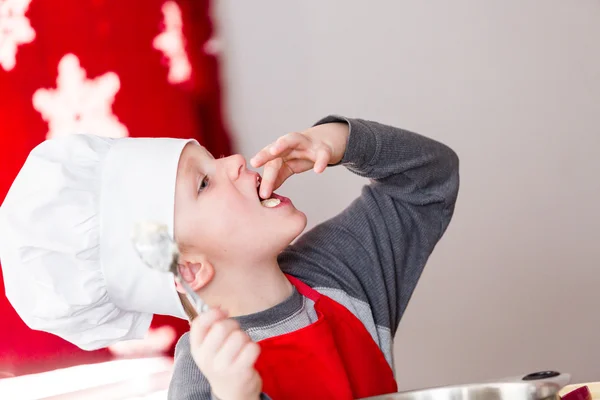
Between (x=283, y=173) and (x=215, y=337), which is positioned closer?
(x=215, y=337)

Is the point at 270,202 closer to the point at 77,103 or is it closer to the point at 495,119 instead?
the point at 77,103

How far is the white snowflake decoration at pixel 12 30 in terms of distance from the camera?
138 centimetres

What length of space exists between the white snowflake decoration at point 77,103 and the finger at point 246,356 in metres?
0.91

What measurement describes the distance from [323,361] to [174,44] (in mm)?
916

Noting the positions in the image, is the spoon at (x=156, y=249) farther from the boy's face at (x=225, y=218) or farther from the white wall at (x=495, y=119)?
the white wall at (x=495, y=119)

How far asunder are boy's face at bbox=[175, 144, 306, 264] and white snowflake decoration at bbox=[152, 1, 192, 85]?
2.31 feet

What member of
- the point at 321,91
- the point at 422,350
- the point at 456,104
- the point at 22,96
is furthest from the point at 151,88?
the point at 422,350

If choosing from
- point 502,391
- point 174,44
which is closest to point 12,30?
point 174,44

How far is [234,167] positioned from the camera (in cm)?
92

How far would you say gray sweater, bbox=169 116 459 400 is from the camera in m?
1.03

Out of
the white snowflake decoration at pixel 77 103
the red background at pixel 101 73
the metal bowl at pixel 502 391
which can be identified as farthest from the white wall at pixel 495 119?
the metal bowl at pixel 502 391

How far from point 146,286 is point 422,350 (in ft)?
3.58

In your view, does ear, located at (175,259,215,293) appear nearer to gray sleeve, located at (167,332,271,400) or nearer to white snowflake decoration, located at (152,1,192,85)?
gray sleeve, located at (167,332,271,400)

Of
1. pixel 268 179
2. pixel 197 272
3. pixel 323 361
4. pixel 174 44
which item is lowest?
pixel 323 361
